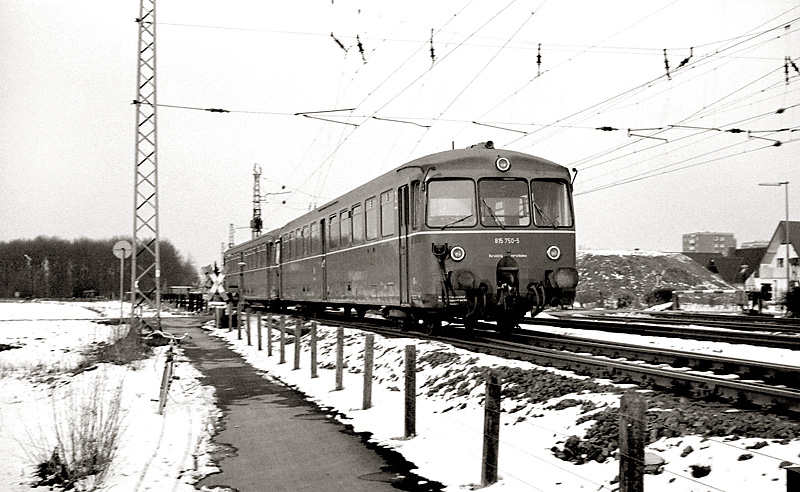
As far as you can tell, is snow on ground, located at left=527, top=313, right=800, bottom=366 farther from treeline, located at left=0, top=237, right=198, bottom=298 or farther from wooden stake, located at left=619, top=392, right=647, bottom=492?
treeline, located at left=0, top=237, right=198, bottom=298

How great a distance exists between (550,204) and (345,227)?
665cm

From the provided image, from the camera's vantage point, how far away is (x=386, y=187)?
15797 mm

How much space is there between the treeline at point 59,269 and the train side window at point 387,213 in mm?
74448

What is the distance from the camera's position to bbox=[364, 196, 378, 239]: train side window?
16.7 meters

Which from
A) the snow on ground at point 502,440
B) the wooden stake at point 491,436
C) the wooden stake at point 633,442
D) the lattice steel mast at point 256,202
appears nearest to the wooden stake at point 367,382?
the snow on ground at point 502,440

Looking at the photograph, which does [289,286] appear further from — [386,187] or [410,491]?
[410,491]

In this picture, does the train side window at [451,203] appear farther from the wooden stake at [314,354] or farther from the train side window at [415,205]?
the wooden stake at [314,354]

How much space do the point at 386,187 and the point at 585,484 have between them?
10727 mm

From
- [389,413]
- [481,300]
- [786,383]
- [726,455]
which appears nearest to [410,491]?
[726,455]

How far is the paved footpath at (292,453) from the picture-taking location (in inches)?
263

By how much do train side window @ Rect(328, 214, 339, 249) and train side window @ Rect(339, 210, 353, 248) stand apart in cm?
40

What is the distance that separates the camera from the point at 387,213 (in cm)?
1577

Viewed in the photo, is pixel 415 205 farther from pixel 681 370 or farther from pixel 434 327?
pixel 681 370

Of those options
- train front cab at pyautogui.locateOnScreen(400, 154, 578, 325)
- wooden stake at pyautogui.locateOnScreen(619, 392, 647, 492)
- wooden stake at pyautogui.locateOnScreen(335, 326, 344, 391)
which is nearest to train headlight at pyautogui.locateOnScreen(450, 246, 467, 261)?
train front cab at pyautogui.locateOnScreen(400, 154, 578, 325)
